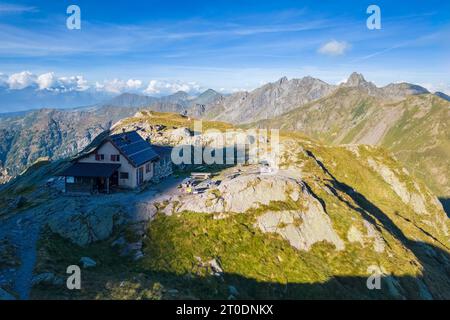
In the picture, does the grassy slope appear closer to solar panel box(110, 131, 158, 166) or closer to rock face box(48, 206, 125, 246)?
rock face box(48, 206, 125, 246)

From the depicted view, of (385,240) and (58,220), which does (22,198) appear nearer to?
(58,220)

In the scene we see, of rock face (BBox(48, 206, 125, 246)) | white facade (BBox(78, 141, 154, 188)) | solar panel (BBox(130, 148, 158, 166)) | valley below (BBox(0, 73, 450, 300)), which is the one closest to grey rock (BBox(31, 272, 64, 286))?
valley below (BBox(0, 73, 450, 300))

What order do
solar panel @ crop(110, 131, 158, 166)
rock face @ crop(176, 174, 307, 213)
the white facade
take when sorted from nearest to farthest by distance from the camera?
rock face @ crop(176, 174, 307, 213)
the white facade
solar panel @ crop(110, 131, 158, 166)

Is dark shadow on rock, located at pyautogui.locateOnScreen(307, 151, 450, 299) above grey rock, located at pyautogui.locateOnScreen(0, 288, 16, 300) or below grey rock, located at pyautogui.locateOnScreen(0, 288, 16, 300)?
below

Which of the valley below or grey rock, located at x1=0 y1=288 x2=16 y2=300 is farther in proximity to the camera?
the valley below

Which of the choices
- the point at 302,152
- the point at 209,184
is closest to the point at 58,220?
the point at 209,184

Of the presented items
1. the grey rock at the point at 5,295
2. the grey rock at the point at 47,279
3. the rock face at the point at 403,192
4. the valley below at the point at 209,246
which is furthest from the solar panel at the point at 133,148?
the rock face at the point at 403,192

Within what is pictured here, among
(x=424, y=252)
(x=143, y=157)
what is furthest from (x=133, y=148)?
(x=424, y=252)
